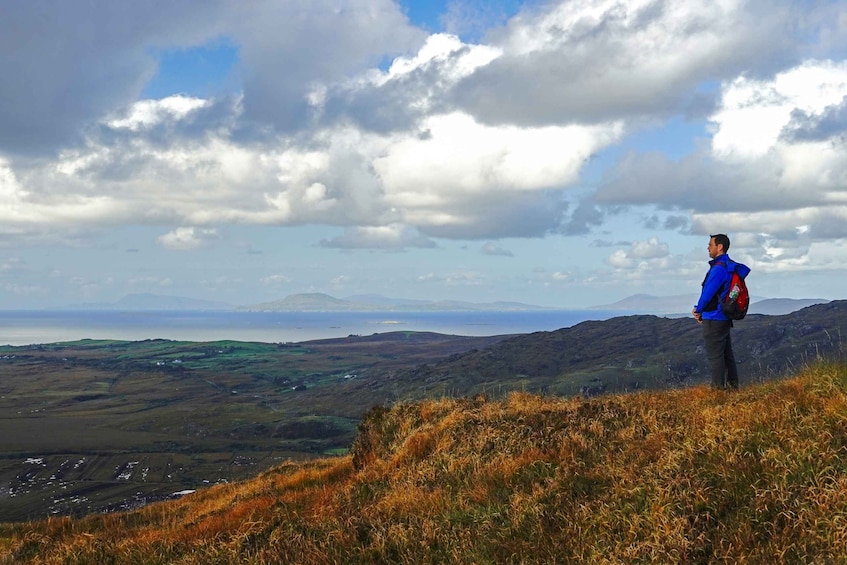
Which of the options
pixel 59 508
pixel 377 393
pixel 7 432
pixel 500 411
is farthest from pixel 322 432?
pixel 500 411

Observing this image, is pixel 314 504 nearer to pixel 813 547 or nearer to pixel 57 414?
pixel 813 547

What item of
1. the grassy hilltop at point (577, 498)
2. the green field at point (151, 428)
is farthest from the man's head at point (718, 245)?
the green field at point (151, 428)

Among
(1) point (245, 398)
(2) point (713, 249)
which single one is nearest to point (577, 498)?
(2) point (713, 249)

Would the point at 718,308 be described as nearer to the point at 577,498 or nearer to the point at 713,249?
the point at 713,249

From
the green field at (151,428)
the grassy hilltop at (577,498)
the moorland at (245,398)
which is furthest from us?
the moorland at (245,398)

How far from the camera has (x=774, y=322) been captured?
133000mm

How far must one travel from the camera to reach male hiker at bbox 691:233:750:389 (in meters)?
12.7

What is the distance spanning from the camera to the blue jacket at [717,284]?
1268cm

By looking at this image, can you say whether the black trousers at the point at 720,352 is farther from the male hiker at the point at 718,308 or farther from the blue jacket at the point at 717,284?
the blue jacket at the point at 717,284

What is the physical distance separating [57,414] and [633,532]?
146 m

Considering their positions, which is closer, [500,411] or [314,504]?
[314,504]

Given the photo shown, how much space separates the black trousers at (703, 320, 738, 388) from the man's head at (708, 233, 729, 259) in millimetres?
1506

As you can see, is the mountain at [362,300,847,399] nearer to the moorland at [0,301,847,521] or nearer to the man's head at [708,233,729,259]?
the moorland at [0,301,847,521]

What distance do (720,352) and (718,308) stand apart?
100cm
